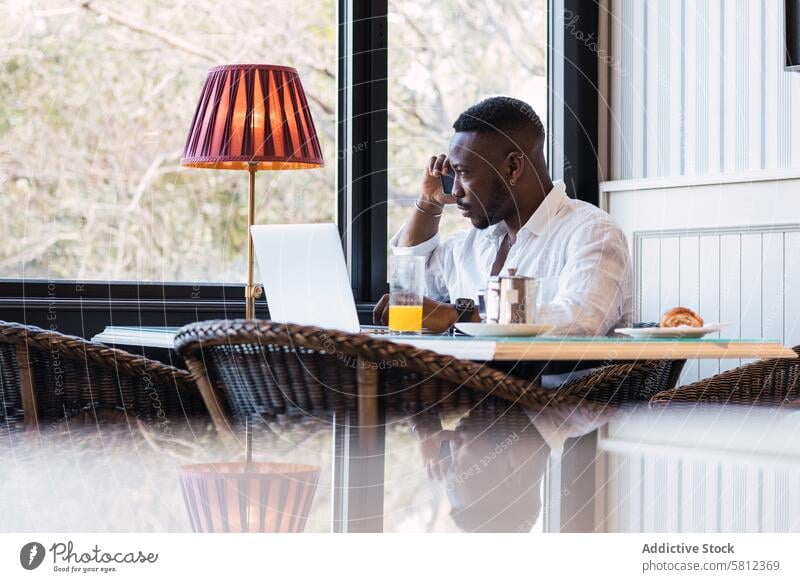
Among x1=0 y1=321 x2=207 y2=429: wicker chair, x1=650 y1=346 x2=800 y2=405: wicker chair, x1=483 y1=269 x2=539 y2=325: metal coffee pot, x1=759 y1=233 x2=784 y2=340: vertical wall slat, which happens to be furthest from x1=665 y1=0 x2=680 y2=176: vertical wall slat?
x1=0 y1=321 x2=207 y2=429: wicker chair

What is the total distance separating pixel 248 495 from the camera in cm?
142

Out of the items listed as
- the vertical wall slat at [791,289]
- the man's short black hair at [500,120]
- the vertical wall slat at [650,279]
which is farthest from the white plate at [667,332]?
the vertical wall slat at [650,279]

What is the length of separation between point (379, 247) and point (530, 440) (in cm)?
167

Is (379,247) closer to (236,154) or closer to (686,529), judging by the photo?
(236,154)

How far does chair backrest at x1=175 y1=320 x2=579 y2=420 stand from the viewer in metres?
1.37

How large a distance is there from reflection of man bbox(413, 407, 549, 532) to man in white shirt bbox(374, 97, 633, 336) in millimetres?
352

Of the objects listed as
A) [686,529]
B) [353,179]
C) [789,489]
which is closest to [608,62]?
[353,179]

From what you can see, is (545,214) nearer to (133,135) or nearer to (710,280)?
(710,280)

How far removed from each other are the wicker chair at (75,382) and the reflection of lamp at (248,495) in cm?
32

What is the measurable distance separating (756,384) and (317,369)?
1185mm

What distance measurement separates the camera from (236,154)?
2549 mm

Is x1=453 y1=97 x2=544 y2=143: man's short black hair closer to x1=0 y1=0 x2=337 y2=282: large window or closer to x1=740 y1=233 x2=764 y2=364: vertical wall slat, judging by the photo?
x1=0 y1=0 x2=337 y2=282: large window

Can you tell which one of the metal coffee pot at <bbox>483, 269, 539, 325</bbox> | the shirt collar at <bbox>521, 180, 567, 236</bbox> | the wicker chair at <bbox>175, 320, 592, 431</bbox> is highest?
the shirt collar at <bbox>521, 180, 567, 236</bbox>

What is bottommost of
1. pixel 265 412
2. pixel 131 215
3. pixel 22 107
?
pixel 265 412
